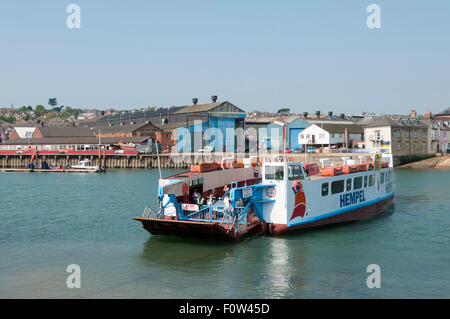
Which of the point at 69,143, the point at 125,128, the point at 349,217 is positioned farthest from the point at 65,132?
the point at 349,217

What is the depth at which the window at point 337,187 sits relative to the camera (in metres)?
28.0

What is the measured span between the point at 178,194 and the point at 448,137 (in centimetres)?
9075

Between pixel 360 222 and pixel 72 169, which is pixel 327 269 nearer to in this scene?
pixel 360 222

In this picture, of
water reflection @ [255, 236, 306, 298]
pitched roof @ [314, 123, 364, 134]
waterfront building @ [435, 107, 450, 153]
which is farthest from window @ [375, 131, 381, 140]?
water reflection @ [255, 236, 306, 298]

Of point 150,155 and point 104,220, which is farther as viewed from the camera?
point 150,155

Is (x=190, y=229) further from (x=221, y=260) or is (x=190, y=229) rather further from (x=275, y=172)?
(x=275, y=172)

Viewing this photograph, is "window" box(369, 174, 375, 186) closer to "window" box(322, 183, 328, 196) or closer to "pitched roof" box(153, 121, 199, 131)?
"window" box(322, 183, 328, 196)

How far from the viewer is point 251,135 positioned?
11700 cm

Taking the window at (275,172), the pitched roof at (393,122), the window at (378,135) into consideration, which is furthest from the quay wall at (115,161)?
the window at (275,172)

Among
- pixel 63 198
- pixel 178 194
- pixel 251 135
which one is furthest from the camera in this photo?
pixel 251 135

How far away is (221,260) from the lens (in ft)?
68.1

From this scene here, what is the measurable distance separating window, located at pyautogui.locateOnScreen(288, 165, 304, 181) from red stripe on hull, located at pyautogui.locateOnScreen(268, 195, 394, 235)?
2741 millimetres
